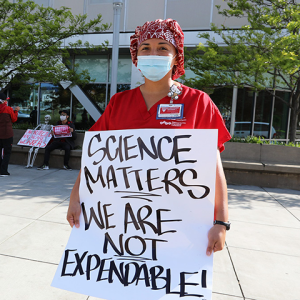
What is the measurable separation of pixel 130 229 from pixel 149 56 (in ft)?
3.20

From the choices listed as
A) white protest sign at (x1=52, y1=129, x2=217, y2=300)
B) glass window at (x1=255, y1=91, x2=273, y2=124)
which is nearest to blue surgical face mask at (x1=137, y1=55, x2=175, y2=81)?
white protest sign at (x1=52, y1=129, x2=217, y2=300)

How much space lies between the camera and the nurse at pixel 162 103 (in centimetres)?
164

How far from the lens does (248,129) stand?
13.8 meters

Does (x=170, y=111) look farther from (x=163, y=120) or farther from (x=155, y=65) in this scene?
(x=155, y=65)

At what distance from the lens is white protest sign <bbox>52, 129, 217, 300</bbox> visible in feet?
4.92

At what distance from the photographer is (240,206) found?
18.9 ft

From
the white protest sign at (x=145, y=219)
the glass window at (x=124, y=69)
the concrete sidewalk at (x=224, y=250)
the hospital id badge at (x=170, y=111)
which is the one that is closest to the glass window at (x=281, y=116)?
the glass window at (x=124, y=69)

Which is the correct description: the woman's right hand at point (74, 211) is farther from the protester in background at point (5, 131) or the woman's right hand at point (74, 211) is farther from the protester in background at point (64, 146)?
the protester in background at point (64, 146)

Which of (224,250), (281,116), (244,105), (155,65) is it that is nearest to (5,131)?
(224,250)

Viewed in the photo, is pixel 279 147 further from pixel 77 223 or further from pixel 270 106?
pixel 77 223

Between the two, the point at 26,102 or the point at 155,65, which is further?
the point at 26,102

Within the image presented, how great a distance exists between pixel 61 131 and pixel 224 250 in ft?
21.3

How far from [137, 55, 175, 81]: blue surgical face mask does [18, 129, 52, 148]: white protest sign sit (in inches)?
295

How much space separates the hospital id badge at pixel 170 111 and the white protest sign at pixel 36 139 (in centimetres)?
759
